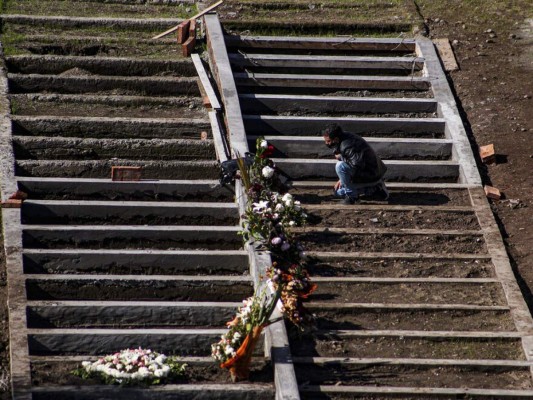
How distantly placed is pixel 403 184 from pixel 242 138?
7.47 feet

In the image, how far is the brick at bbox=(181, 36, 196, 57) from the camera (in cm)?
1827

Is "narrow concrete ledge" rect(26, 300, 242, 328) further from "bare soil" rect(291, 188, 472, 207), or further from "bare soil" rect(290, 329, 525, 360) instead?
"bare soil" rect(291, 188, 472, 207)

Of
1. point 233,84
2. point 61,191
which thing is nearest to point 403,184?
point 233,84

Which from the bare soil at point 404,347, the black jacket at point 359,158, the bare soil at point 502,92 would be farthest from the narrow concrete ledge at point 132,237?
the bare soil at point 502,92

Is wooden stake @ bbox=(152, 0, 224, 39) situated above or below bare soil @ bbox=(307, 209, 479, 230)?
above

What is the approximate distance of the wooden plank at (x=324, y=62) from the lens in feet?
59.7

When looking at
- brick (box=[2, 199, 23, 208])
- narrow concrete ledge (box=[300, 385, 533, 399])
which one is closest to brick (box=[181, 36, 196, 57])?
brick (box=[2, 199, 23, 208])

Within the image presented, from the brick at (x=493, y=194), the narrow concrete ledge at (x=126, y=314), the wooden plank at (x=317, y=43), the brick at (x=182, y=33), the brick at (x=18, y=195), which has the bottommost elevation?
the narrow concrete ledge at (x=126, y=314)

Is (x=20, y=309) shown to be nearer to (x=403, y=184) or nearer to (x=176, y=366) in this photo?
(x=176, y=366)

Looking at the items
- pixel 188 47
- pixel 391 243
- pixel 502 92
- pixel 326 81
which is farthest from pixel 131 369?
pixel 502 92

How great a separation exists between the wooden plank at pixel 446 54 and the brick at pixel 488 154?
2479mm

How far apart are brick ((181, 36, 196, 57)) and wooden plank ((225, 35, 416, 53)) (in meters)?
0.57

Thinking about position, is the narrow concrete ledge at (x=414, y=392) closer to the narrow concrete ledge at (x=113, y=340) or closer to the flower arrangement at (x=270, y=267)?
the flower arrangement at (x=270, y=267)

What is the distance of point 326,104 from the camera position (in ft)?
56.2
